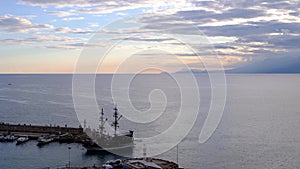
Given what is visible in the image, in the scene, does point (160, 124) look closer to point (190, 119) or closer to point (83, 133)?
point (190, 119)

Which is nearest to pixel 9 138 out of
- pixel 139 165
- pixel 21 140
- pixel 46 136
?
pixel 21 140

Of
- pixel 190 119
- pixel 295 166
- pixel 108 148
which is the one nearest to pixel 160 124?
pixel 190 119

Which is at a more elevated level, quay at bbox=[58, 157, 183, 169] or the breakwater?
the breakwater

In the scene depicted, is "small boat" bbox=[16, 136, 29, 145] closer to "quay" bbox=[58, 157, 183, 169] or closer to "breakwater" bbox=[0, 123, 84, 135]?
"breakwater" bbox=[0, 123, 84, 135]

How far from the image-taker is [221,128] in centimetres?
4481

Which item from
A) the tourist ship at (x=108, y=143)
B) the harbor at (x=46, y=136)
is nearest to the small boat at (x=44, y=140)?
the harbor at (x=46, y=136)

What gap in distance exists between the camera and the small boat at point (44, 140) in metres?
36.8

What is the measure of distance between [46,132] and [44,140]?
530 centimetres

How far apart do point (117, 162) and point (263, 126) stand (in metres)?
25.8

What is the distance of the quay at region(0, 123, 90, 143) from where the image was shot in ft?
127

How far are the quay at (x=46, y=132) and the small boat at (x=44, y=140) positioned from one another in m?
0.70

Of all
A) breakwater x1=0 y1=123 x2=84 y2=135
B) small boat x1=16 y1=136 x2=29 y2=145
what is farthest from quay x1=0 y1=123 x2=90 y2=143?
small boat x1=16 y1=136 x2=29 y2=145

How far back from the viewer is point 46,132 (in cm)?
4247

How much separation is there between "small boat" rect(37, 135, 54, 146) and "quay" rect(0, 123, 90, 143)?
699 mm
